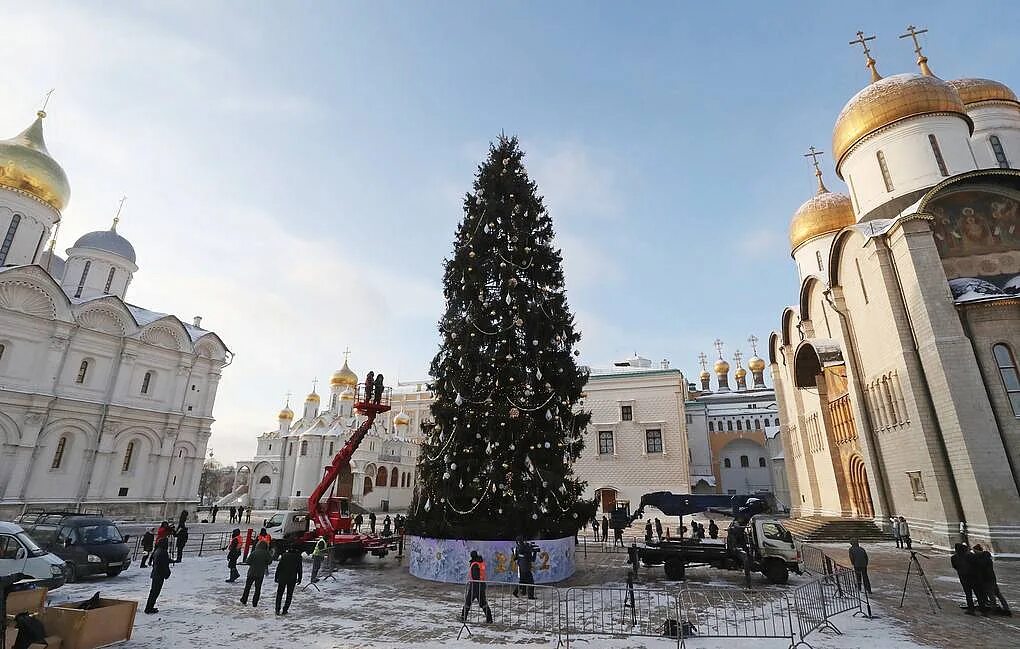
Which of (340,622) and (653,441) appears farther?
(653,441)

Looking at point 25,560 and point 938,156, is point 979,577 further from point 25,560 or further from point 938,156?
point 938,156

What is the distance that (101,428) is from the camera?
2669cm

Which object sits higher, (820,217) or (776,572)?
(820,217)

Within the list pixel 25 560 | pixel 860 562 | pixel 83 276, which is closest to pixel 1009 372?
pixel 860 562

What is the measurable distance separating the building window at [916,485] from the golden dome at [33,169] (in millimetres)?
46292

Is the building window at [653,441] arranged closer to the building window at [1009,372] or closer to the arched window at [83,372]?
the building window at [1009,372]

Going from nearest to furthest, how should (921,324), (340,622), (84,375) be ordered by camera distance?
(340,622)
(921,324)
(84,375)

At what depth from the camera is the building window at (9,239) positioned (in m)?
28.4

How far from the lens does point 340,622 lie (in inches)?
338

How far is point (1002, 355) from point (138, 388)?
41.1 meters

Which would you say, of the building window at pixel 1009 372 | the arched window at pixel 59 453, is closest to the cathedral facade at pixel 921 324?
the building window at pixel 1009 372

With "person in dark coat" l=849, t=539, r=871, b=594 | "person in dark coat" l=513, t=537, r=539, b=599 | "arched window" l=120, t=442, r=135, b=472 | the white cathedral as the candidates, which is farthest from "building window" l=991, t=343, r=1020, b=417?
"arched window" l=120, t=442, r=135, b=472

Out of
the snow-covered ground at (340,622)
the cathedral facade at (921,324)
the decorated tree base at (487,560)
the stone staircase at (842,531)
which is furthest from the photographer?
the stone staircase at (842,531)

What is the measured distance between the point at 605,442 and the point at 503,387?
2620cm
